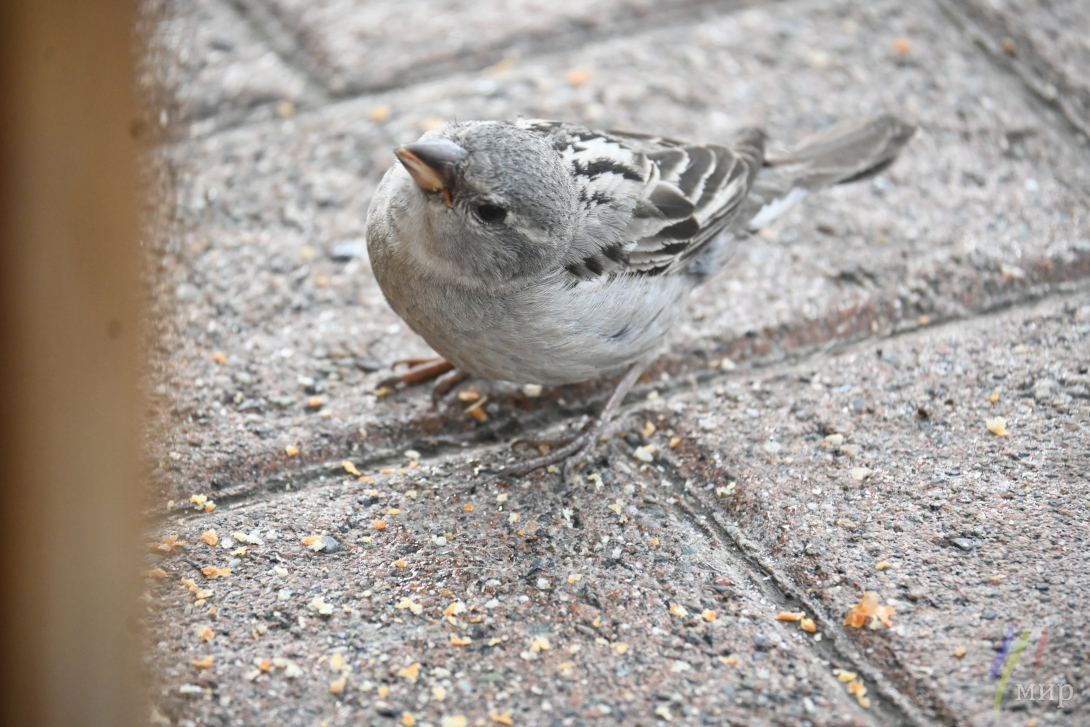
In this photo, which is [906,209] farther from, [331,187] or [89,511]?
[89,511]

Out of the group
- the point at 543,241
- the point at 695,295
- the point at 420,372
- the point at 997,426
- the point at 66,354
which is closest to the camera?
the point at 66,354

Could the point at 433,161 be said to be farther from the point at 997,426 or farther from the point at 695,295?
the point at 997,426

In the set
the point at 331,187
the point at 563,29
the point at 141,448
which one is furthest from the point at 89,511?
the point at 563,29

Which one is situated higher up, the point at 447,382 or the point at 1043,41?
the point at 1043,41

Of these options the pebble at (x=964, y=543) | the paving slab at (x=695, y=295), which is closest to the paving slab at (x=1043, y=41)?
the paving slab at (x=695, y=295)

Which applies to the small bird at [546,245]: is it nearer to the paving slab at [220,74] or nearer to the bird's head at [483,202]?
the bird's head at [483,202]

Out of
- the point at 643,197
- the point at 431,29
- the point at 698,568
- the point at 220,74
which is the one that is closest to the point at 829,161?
the point at 643,197

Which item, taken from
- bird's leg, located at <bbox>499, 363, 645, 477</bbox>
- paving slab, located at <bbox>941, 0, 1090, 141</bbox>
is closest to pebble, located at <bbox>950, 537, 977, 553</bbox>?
bird's leg, located at <bbox>499, 363, 645, 477</bbox>
